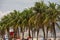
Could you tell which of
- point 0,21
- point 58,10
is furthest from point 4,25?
point 58,10

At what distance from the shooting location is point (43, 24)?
194 feet

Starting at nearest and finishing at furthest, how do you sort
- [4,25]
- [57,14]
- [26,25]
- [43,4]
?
[57,14] < [43,4] < [26,25] < [4,25]

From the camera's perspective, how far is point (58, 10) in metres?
57.6

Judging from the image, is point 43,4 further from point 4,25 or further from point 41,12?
point 4,25

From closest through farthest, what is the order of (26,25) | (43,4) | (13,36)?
(43,4) → (26,25) → (13,36)

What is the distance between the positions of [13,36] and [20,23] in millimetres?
16236

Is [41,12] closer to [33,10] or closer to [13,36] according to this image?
[33,10]

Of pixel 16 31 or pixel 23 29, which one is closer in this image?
pixel 23 29

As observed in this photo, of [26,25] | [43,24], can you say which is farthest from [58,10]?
[26,25]

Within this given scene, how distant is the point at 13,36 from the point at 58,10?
97.9 feet

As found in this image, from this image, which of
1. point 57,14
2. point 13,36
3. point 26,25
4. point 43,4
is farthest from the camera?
point 13,36

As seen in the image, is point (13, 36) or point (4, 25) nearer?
point (4, 25)

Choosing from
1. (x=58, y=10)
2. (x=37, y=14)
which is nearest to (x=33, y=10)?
(x=37, y=14)

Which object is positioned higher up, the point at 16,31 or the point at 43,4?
the point at 43,4
